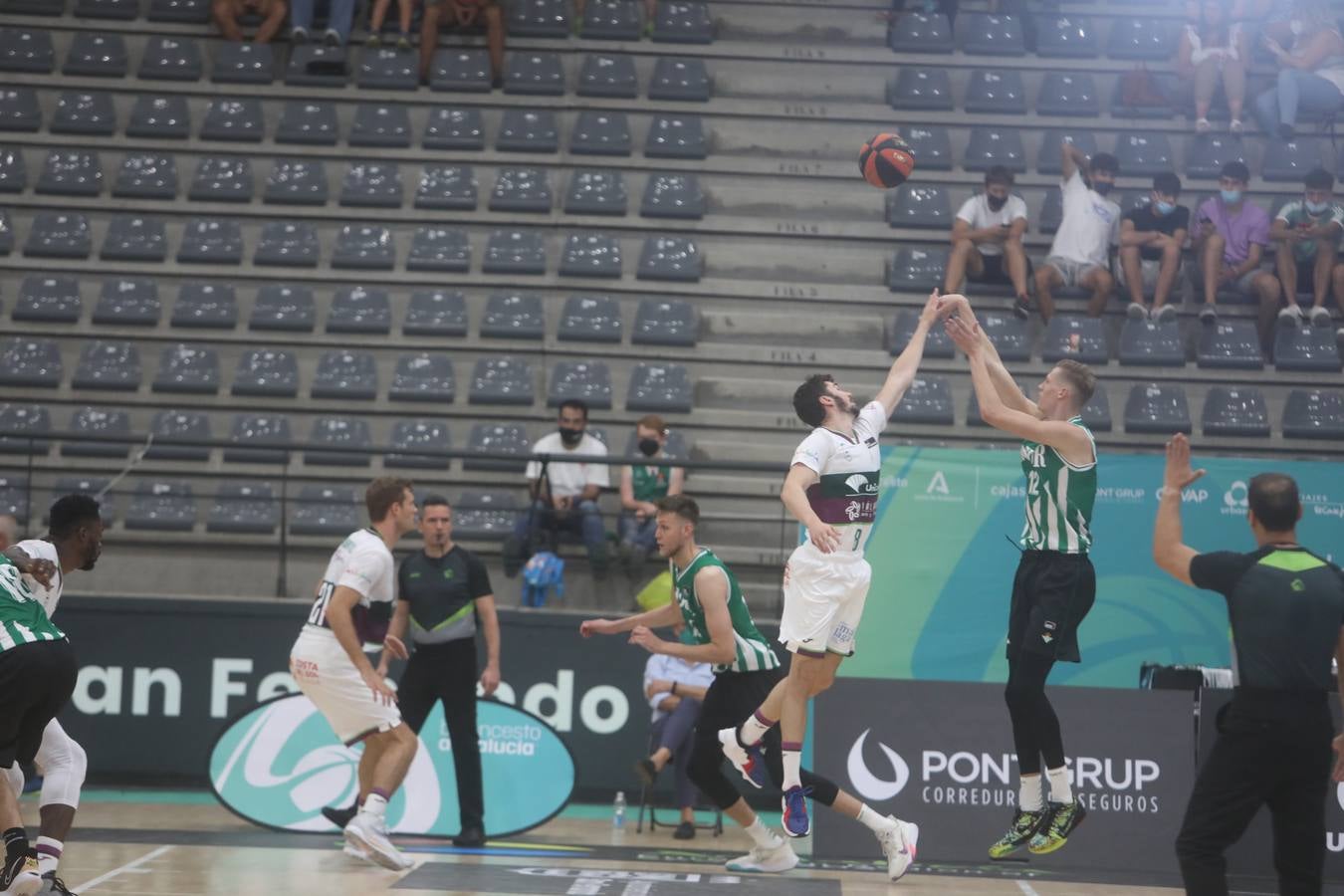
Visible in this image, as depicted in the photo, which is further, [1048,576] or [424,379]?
[424,379]

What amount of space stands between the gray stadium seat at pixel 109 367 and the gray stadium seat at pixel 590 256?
434 cm

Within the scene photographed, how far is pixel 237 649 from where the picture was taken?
1170 cm

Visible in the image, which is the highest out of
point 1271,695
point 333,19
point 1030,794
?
point 333,19

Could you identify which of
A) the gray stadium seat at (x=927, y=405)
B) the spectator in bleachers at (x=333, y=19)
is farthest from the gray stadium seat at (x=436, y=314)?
the gray stadium seat at (x=927, y=405)

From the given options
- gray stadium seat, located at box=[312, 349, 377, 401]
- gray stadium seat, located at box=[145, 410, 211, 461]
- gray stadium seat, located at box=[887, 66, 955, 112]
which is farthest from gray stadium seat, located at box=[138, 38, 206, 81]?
gray stadium seat, located at box=[887, 66, 955, 112]

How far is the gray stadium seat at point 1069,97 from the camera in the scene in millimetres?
16203

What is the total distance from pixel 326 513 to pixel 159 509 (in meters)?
1.52

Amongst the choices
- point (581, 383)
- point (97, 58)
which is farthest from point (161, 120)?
point (581, 383)

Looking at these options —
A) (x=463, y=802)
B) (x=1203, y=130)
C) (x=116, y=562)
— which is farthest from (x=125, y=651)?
(x=1203, y=130)

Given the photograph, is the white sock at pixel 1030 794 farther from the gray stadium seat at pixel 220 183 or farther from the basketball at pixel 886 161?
the gray stadium seat at pixel 220 183

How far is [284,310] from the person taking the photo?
1488 centimetres

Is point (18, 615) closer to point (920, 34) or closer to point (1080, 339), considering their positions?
point (1080, 339)

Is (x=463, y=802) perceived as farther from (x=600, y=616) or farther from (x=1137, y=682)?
(x=1137, y=682)

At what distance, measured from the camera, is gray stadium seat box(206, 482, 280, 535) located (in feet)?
43.9
